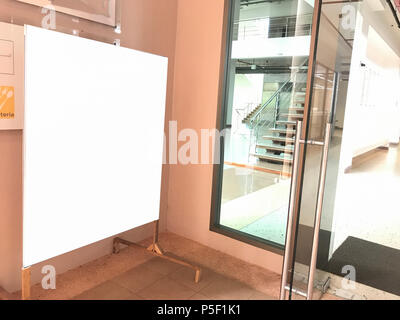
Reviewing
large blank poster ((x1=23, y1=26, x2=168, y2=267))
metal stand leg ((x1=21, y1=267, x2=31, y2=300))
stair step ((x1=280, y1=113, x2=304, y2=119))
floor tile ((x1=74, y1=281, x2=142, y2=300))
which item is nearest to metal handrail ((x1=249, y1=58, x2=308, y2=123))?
stair step ((x1=280, y1=113, x2=304, y2=119))

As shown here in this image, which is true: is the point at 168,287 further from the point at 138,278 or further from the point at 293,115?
the point at 293,115

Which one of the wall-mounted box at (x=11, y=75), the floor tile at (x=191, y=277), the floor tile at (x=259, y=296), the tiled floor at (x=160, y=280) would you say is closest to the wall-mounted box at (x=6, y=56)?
the wall-mounted box at (x=11, y=75)

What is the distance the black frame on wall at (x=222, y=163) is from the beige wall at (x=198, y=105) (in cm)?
4

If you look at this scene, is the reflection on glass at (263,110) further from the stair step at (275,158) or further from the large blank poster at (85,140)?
the large blank poster at (85,140)

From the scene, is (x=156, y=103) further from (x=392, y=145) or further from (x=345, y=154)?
(x=392, y=145)

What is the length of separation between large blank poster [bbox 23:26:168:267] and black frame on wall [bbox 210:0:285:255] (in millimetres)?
582

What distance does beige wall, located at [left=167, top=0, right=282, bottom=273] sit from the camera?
267 centimetres

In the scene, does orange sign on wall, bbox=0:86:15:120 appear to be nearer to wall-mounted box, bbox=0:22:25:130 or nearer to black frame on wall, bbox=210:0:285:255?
wall-mounted box, bbox=0:22:25:130

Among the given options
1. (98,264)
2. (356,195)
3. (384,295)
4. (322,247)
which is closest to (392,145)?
(356,195)

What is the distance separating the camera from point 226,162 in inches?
111

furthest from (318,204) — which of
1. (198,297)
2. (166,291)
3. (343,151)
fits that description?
(166,291)

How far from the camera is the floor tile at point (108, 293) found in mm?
2088

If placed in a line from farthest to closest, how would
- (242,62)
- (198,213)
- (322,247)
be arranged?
(198,213)
(242,62)
(322,247)

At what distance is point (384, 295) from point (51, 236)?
2.23 metres
